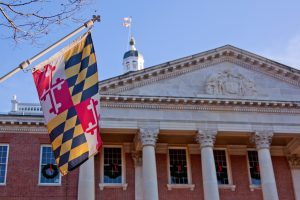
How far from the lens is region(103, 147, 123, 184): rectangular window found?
98.8ft

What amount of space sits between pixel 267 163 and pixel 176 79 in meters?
7.07

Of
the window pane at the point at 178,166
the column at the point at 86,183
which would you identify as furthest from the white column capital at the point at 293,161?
the column at the point at 86,183

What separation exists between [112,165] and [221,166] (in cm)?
681

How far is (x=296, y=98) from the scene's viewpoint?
3083cm

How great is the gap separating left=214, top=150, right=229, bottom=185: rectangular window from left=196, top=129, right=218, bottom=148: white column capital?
3576mm

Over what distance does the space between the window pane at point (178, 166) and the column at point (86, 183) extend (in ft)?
20.1

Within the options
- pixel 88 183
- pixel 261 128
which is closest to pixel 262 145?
pixel 261 128

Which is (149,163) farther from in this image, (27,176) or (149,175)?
(27,176)

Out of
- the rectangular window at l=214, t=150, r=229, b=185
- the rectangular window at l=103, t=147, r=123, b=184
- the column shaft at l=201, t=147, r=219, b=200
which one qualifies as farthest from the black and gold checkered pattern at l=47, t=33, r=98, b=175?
the rectangular window at l=214, t=150, r=229, b=185

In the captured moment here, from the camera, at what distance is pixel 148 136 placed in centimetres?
2806

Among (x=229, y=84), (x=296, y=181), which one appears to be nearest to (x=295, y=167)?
(x=296, y=181)

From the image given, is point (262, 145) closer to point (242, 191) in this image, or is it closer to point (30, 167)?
point (242, 191)

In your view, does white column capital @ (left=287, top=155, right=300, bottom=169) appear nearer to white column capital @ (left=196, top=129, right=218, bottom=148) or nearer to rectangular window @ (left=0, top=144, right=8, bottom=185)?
white column capital @ (left=196, top=129, right=218, bottom=148)

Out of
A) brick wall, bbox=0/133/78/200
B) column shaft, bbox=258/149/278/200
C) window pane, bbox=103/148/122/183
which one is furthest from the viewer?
window pane, bbox=103/148/122/183
